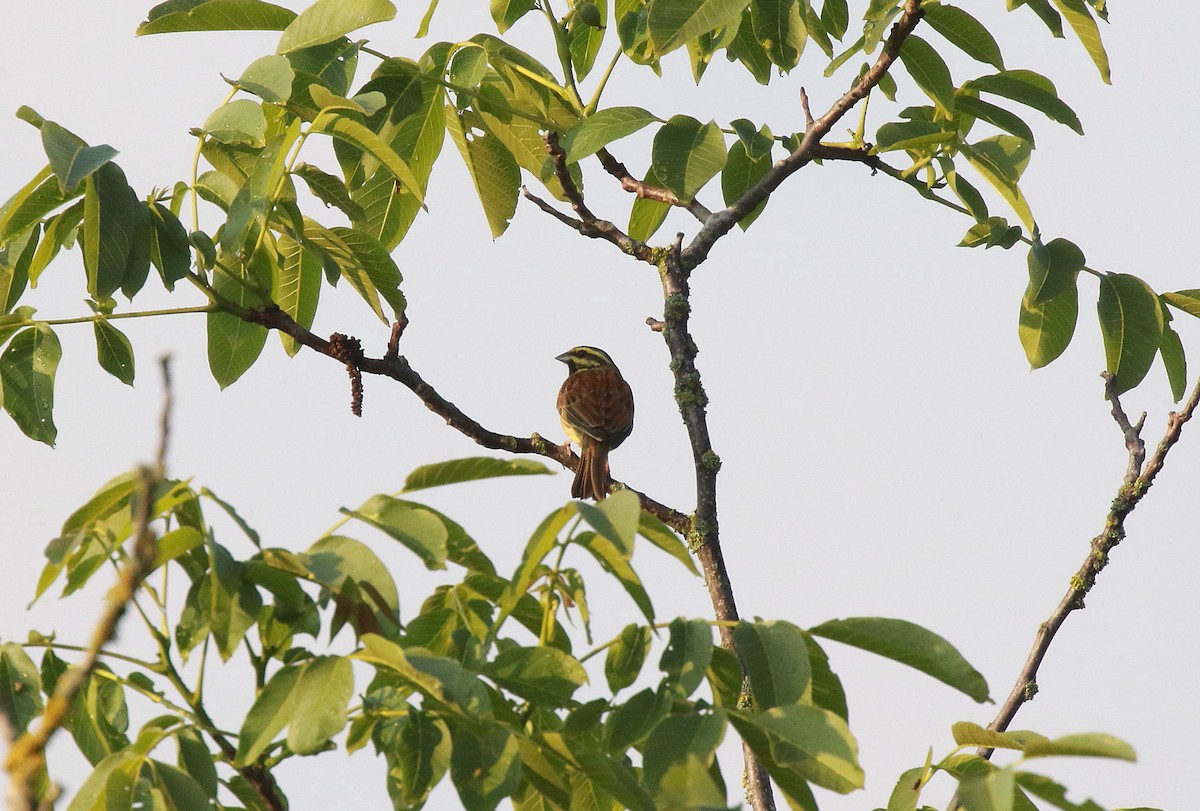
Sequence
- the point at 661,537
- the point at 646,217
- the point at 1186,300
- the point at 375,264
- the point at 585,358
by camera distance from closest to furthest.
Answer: the point at 661,537 < the point at 375,264 < the point at 1186,300 < the point at 646,217 < the point at 585,358

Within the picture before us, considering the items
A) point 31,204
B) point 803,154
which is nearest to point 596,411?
point 803,154

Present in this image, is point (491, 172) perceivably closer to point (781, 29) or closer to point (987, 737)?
point (781, 29)

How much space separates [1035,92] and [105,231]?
2700mm

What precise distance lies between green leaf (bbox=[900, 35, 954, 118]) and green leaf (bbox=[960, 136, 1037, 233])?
205 millimetres

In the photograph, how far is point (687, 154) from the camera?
384 centimetres

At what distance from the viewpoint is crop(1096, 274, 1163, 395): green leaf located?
4242mm

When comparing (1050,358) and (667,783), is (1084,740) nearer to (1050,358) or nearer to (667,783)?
(667,783)

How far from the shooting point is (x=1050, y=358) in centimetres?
430

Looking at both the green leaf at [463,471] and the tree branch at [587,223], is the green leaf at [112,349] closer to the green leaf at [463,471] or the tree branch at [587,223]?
the tree branch at [587,223]

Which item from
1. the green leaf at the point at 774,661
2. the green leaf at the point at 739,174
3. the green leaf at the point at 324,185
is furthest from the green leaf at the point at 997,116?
the green leaf at the point at 774,661

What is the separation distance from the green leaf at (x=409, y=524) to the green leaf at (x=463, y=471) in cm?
16

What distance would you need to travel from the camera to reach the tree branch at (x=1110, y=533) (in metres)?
4.07

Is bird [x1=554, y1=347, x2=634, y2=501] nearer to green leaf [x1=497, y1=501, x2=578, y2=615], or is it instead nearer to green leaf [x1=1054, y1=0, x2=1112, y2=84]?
green leaf [x1=1054, y1=0, x2=1112, y2=84]

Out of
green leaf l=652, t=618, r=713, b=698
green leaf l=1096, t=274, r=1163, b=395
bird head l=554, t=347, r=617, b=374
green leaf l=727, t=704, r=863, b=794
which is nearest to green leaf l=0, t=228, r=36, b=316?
green leaf l=652, t=618, r=713, b=698
